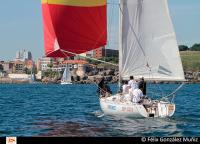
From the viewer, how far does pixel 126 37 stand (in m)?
24.1

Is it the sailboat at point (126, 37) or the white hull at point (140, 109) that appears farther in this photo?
the sailboat at point (126, 37)

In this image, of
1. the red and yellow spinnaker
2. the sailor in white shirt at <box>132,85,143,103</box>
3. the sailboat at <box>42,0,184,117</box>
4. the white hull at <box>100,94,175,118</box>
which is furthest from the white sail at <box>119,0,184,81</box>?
the sailor in white shirt at <box>132,85,143,103</box>

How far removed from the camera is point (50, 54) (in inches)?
905

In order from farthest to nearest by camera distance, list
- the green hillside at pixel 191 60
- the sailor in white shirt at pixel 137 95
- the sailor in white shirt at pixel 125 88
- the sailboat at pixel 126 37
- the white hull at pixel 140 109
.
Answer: the green hillside at pixel 191 60, the sailor in white shirt at pixel 125 88, the sailboat at pixel 126 37, the sailor in white shirt at pixel 137 95, the white hull at pixel 140 109

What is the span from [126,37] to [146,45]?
1.02 metres

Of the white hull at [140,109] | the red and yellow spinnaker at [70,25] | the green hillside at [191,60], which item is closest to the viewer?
the white hull at [140,109]

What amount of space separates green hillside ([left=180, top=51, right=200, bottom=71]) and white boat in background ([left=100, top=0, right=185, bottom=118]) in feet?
548

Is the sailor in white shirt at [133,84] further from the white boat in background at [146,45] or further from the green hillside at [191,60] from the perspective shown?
the green hillside at [191,60]

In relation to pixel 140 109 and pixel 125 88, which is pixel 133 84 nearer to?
pixel 125 88

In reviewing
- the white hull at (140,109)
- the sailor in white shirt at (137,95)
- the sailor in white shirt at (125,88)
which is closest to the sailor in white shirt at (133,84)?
the sailor in white shirt at (125,88)

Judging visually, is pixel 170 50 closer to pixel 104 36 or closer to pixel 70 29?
pixel 104 36

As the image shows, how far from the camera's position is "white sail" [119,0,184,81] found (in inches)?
934

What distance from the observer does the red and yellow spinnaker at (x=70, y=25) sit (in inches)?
889

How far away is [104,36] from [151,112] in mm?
4247
